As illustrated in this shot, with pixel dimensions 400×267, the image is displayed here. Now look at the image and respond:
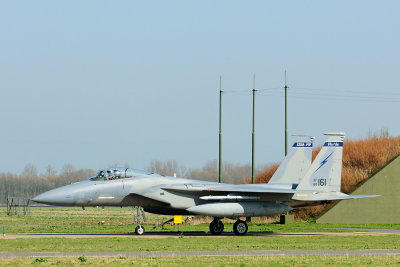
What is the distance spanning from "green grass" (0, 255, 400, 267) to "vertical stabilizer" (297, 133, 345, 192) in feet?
47.0

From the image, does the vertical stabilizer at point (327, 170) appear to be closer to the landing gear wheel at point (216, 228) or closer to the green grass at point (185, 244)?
the landing gear wheel at point (216, 228)

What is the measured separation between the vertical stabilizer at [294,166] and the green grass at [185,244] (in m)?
6.99

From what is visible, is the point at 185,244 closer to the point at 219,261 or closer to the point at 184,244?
the point at 184,244

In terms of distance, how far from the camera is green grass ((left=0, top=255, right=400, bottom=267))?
60.9 feet

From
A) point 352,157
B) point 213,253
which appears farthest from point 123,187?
point 352,157

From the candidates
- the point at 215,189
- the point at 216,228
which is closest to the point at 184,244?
the point at 215,189

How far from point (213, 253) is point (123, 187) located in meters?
11.7

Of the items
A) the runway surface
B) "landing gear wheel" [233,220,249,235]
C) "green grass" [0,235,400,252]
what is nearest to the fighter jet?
"landing gear wheel" [233,220,249,235]

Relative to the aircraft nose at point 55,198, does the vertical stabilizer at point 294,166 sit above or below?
above

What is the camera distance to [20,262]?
1880cm

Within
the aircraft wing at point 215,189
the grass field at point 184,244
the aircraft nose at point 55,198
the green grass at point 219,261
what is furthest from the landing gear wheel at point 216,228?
the green grass at point 219,261

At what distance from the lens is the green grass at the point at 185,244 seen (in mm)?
23500

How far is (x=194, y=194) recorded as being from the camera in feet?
110

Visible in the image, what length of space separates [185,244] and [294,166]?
38.7 ft
